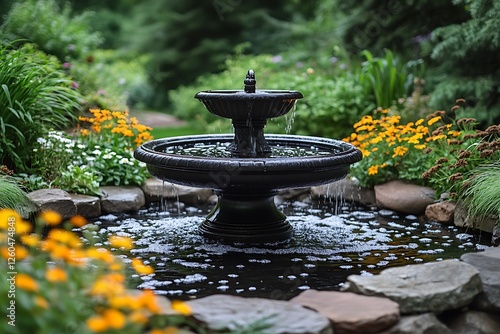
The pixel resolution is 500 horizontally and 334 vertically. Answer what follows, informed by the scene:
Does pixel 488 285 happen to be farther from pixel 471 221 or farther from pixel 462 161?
pixel 462 161

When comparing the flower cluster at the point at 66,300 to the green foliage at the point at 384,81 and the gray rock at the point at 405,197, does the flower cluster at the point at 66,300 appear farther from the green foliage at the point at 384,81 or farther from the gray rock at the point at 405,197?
the green foliage at the point at 384,81

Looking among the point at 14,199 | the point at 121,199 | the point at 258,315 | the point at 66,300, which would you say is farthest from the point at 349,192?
the point at 66,300

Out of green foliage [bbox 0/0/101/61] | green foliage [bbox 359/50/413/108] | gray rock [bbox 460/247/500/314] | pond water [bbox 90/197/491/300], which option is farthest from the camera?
green foliage [bbox 0/0/101/61]

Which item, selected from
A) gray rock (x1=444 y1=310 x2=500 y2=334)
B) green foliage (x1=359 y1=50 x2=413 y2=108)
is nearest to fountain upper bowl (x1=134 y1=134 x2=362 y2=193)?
gray rock (x1=444 y1=310 x2=500 y2=334)

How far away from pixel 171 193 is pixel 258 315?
4.59 meters

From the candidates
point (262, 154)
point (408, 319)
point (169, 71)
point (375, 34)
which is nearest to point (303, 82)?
point (375, 34)

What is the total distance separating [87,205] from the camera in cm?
734

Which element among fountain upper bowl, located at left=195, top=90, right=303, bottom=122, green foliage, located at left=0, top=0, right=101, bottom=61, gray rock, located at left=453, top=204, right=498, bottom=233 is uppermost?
green foliage, located at left=0, top=0, right=101, bottom=61

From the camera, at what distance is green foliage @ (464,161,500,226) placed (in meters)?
6.29

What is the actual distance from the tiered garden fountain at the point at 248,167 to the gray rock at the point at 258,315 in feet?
6.25

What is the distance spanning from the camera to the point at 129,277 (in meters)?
5.29

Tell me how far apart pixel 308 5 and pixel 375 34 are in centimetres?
794

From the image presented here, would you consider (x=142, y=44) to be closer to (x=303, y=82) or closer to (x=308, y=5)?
(x=308, y=5)

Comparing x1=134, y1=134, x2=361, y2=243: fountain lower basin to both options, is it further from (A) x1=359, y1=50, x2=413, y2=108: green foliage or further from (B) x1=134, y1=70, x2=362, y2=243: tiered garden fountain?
(A) x1=359, y1=50, x2=413, y2=108: green foliage
